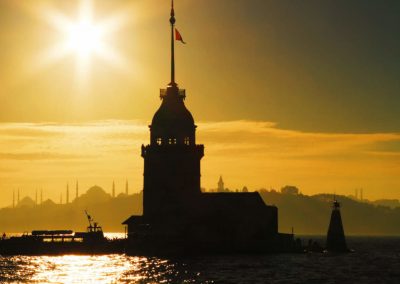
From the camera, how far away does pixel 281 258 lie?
5246 inches

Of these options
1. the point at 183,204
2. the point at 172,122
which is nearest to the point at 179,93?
the point at 172,122

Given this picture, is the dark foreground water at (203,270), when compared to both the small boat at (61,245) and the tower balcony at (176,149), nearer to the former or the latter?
the small boat at (61,245)

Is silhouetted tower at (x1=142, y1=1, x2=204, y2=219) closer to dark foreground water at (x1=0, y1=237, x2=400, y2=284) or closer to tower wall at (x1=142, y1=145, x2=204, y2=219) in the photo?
tower wall at (x1=142, y1=145, x2=204, y2=219)

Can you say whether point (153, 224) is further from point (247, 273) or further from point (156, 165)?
point (247, 273)

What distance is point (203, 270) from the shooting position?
10756 centimetres

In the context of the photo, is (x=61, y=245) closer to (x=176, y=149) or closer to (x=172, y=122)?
(x=176, y=149)

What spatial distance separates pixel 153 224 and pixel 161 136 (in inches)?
547

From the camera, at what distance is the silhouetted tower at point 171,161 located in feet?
449

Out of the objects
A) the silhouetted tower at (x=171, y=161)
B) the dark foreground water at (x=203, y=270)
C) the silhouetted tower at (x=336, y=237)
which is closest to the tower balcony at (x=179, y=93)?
the silhouetted tower at (x=171, y=161)

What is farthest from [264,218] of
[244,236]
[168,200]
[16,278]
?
[16,278]

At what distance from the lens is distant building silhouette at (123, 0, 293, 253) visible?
13688cm

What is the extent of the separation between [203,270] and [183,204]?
30434 mm

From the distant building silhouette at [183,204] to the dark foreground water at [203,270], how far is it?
17.3 ft

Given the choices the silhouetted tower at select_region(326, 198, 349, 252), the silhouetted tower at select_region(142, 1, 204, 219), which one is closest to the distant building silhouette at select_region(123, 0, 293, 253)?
the silhouetted tower at select_region(142, 1, 204, 219)
